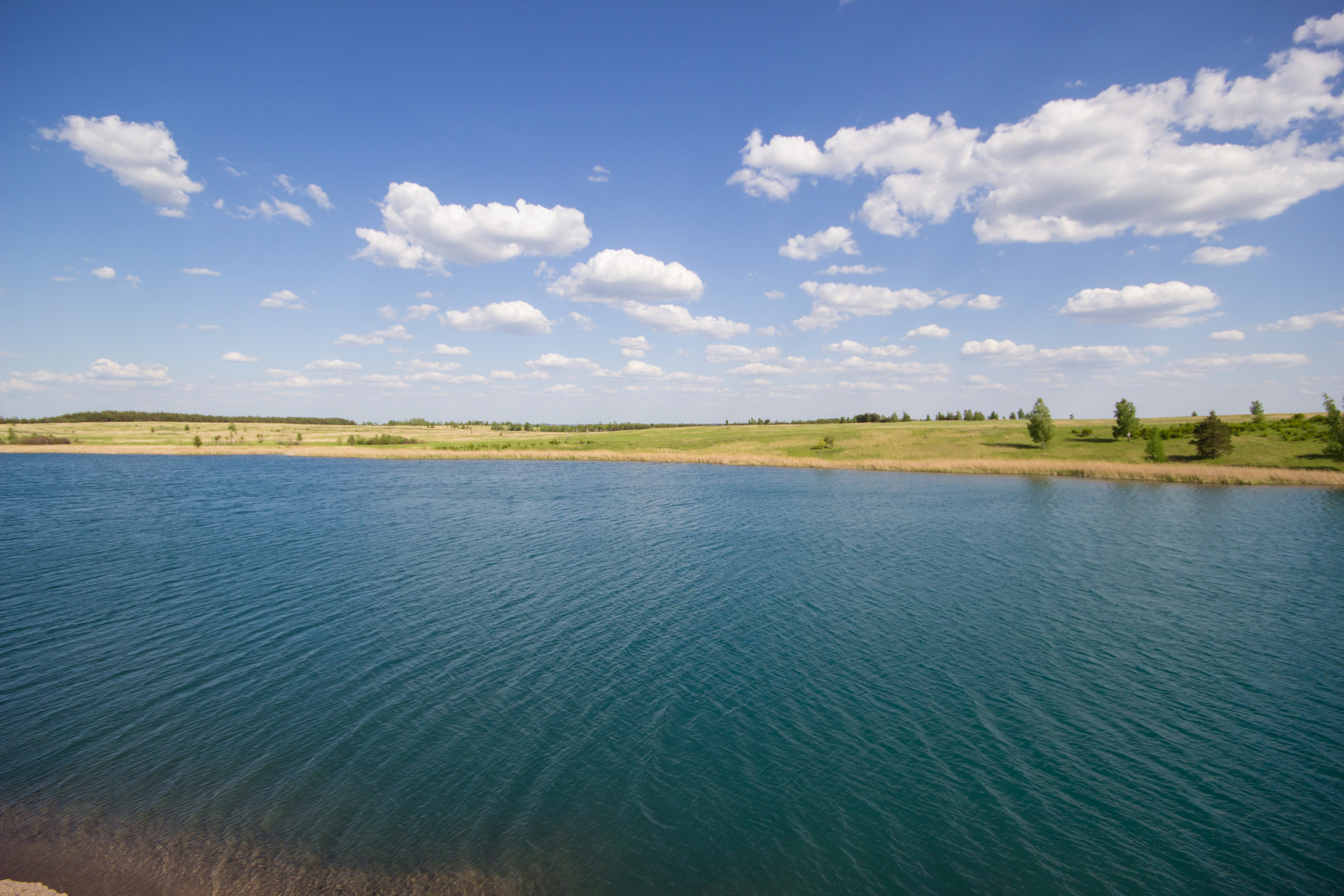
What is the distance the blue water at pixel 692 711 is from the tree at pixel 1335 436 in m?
42.9

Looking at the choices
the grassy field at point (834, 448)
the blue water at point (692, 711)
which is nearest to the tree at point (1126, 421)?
the grassy field at point (834, 448)

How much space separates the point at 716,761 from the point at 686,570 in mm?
14529

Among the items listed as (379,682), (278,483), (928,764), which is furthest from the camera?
(278,483)

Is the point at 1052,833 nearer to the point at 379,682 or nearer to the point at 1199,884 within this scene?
the point at 1199,884

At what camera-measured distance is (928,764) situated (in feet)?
39.1

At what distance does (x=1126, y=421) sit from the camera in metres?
78.4

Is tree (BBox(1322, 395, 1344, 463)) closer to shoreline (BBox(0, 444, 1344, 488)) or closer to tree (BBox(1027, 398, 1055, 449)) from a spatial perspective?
shoreline (BBox(0, 444, 1344, 488))

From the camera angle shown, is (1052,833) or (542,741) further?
(542,741)

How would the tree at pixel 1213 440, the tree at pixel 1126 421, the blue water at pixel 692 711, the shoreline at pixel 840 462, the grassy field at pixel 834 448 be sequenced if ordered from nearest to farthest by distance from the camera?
1. the blue water at pixel 692 711
2. the shoreline at pixel 840 462
3. the grassy field at pixel 834 448
4. the tree at pixel 1213 440
5. the tree at pixel 1126 421

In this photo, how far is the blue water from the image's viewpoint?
31.2 feet

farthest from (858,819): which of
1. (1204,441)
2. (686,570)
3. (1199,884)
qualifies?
(1204,441)

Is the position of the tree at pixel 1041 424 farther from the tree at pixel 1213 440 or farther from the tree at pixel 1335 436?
the tree at pixel 1335 436

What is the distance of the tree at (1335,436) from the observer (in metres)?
58.3

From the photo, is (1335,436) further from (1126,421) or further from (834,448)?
(834,448)
